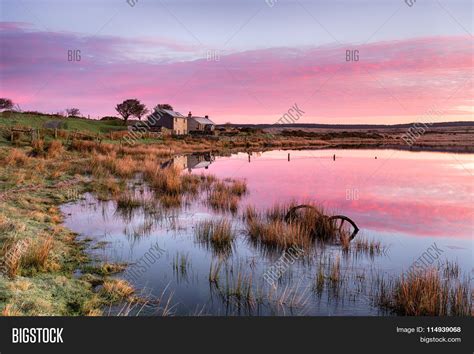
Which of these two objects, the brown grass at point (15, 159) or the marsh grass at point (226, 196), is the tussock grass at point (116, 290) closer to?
the marsh grass at point (226, 196)

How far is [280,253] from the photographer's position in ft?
35.5

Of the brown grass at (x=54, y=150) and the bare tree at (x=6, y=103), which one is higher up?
the bare tree at (x=6, y=103)

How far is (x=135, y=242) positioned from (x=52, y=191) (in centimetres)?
793

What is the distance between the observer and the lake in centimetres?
782

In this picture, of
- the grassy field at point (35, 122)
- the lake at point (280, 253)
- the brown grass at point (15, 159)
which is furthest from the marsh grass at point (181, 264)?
the grassy field at point (35, 122)

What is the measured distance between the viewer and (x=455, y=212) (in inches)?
688

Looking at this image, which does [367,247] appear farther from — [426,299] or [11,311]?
[11,311]

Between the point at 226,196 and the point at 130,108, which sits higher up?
the point at 130,108

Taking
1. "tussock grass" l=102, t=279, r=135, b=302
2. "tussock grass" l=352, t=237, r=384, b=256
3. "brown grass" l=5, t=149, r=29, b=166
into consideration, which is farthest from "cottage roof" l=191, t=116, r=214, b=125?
"tussock grass" l=102, t=279, r=135, b=302

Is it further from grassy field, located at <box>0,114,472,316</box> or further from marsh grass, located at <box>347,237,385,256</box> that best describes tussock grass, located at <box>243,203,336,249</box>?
marsh grass, located at <box>347,237,385,256</box>

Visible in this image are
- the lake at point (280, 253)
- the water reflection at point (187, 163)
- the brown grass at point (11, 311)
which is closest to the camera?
the brown grass at point (11, 311)

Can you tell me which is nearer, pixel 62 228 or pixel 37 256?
pixel 37 256

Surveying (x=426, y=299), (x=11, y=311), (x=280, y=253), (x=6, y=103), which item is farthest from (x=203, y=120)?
(x=11, y=311)

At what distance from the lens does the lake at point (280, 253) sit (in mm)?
7824
